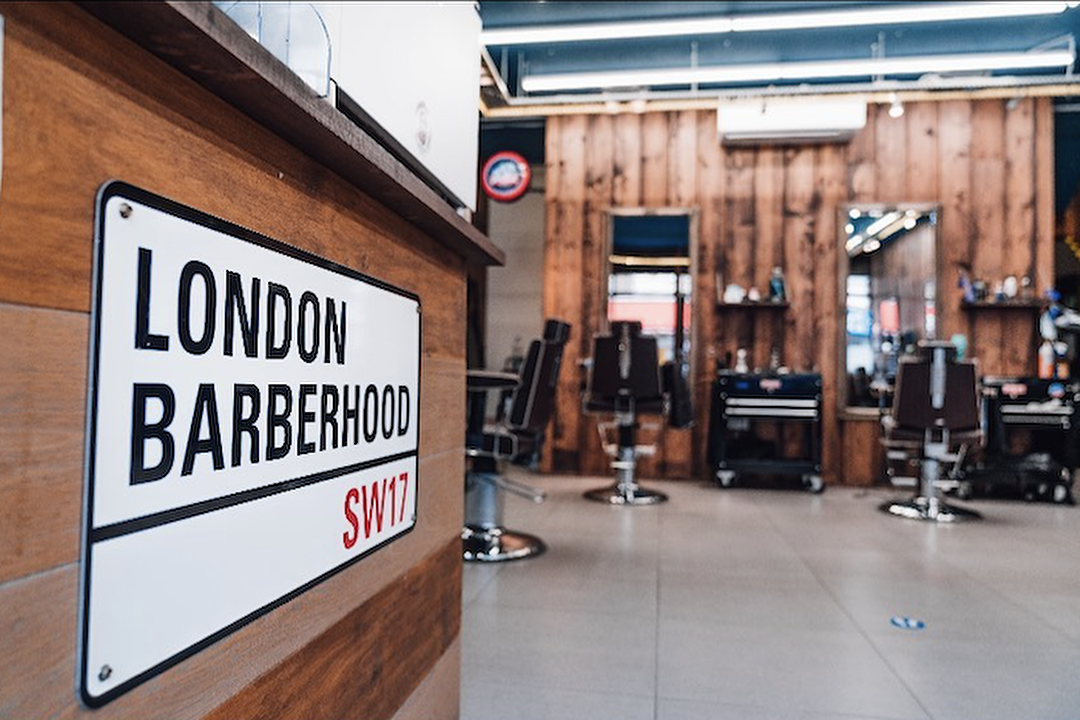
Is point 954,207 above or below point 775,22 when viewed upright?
below

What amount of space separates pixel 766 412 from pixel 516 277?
459 centimetres

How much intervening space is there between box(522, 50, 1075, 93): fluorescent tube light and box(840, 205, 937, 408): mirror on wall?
3.68 feet

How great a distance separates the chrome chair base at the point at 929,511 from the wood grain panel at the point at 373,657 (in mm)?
4236

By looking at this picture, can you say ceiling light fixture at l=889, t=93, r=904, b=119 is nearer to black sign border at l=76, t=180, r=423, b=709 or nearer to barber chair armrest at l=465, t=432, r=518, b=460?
barber chair armrest at l=465, t=432, r=518, b=460

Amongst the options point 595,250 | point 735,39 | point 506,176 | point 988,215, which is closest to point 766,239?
point 595,250

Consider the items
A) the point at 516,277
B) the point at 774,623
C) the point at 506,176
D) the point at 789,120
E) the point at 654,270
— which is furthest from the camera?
the point at 516,277

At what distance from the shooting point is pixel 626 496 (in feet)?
18.1

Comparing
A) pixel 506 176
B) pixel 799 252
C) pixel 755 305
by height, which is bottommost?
pixel 755 305

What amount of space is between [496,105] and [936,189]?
12.8ft

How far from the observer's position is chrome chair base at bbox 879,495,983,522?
4938mm

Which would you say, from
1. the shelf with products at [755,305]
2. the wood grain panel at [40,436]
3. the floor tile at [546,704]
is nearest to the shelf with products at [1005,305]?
the shelf with products at [755,305]

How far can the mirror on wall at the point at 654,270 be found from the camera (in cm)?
691

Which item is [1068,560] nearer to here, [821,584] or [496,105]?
[821,584]

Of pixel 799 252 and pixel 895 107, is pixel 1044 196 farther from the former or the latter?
pixel 799 252
